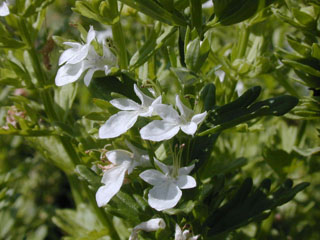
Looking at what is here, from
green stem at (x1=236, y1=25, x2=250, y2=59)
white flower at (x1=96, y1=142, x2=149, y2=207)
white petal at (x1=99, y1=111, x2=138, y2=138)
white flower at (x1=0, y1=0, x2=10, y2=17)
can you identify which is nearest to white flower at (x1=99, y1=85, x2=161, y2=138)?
white petal at (x1=99, y1=111, x2=138, y2=138)

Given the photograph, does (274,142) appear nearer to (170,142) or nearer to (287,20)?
(287,20)

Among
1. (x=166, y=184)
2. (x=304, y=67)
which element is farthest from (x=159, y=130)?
(x=304, y=67)

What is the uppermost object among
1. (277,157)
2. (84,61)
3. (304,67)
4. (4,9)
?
(4,9)

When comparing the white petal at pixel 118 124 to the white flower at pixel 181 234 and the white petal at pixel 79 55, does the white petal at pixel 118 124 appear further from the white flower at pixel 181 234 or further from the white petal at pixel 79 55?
the white flower at pixel 181 234

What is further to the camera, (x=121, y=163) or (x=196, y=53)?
(x=121, y=163)

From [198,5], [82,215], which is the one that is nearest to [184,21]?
[198,5]

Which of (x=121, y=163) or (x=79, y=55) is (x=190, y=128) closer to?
(x=121, y=163)

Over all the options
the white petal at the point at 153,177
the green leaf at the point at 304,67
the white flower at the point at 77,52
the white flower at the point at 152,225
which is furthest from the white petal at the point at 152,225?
the green leaf at the point at 304,67
